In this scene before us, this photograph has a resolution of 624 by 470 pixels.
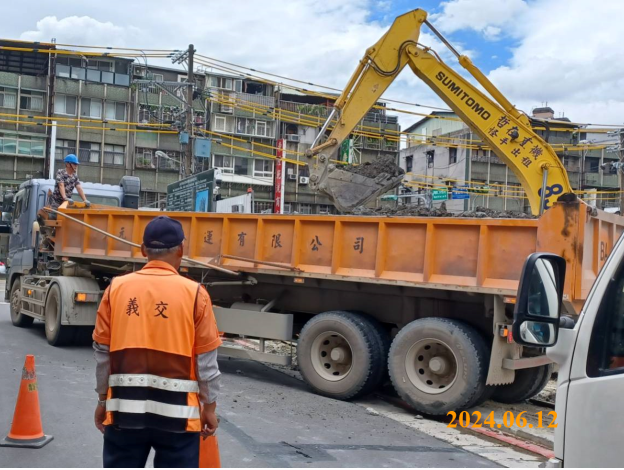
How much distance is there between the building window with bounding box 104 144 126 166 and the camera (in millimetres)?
44281

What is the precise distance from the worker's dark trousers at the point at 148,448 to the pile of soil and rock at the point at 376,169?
361 inches

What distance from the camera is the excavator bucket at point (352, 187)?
464 inches

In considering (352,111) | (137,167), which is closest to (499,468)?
(352,111)

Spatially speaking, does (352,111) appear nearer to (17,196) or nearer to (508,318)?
(508,318)

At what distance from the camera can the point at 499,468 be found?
5.59 metres

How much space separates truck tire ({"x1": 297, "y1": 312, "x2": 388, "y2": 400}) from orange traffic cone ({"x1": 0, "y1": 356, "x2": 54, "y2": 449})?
3474 millimetres

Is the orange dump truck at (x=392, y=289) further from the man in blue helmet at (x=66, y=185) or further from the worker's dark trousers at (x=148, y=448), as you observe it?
the worker's dark trousers at (x=148, y=448)

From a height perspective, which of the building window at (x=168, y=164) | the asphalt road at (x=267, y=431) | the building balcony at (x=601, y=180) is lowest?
the asphalt road at (x=267, y=431)

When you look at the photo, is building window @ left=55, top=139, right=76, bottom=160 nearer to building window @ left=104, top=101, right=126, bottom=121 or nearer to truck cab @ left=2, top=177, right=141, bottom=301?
building window @ left=104, top=101, right=126, bottom=121

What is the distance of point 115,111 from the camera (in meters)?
44.8

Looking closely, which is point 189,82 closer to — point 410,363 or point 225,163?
point 225,163

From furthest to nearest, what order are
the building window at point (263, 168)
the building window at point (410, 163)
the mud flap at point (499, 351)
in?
A: 1. the building window at point (410, 163)
2. the building window at point (263, 168)
3. the mud flap at point (499, 351)

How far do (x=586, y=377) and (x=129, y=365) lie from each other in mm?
2016

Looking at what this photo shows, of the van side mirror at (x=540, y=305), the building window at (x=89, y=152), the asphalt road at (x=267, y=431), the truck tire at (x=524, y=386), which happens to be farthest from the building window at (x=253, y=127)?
the van side mirror at (x=540, y=305)
